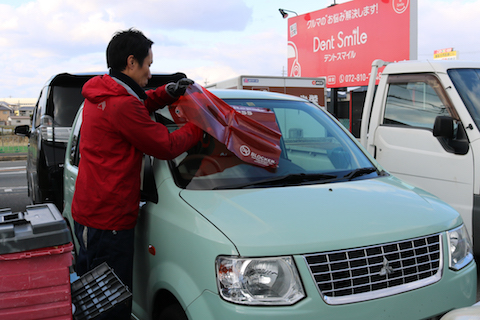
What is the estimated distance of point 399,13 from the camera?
15.5m

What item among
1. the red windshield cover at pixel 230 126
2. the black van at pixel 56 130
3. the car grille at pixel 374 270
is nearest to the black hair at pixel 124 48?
the red windshield cover at pixel 230 126

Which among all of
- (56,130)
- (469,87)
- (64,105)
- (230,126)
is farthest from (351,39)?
(230,126)

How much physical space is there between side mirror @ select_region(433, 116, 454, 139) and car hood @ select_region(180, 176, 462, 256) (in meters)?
1.99

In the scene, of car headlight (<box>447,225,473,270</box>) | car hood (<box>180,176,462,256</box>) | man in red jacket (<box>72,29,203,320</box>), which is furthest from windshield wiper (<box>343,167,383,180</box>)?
man in red jacket (<box>72,29,203,320</box>)

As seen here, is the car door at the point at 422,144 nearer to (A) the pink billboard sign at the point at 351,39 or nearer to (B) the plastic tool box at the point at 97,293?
(B) the plastic tool box at the point at 97,293

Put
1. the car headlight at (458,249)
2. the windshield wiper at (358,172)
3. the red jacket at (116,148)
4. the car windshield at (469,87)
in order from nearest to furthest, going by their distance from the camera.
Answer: the car headlight at (458,249), the red jacket at (116,148), the windshield wiper at (358,172), the car windshield at (469,87)

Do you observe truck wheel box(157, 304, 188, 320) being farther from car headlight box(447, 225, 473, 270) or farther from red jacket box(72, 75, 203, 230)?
car headlight box(447, 225, 473, 270)

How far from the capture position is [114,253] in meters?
2.59

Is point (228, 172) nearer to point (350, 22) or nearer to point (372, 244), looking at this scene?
point (372, 244)

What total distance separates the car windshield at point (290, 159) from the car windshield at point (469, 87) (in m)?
1.83

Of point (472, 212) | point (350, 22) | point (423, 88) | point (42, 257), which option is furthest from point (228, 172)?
point (350, 22)

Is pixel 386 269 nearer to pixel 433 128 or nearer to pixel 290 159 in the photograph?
pixel 290 159

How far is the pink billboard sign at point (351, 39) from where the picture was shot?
15.5m

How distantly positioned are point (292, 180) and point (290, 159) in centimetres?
32
